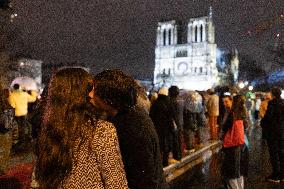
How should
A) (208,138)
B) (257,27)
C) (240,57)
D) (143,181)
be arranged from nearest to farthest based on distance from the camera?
(143,181)
(208,138)
(257,27)
(240,57)

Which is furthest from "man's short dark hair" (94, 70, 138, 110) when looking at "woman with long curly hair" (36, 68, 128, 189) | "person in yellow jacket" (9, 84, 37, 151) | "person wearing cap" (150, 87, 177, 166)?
"person in yellow jacket" (9, 84, 37, 151)

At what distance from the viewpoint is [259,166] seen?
10656 millimetres

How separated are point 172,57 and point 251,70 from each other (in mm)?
22642

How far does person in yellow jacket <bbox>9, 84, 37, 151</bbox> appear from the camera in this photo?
11.2 metres

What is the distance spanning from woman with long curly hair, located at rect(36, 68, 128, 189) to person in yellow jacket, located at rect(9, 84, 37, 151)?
899 cm

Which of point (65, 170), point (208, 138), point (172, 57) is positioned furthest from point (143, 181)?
point (172, 57)

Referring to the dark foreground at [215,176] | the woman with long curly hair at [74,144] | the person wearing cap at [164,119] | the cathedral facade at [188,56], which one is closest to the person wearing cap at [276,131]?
the dark foreground at [215,176]

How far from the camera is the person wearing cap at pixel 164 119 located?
364 inches

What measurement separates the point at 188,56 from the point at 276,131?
10746cm

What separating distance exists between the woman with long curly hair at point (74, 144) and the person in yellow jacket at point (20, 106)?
8987mm

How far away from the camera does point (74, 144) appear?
2.45 metres

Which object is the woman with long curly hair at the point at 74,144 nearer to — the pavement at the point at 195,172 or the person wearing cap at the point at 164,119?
the pavement at the point at 195,172

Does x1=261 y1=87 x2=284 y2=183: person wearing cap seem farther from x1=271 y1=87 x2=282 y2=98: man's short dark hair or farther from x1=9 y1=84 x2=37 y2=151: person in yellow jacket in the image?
x1=9 y1=84 x2=37 y2=151: person in yellow jacket

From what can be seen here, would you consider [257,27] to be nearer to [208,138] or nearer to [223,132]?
[208,138]
